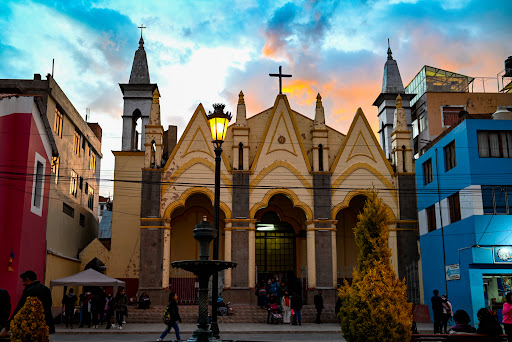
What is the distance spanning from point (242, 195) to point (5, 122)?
12.7 meters

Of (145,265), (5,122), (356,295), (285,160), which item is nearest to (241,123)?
(285,160)

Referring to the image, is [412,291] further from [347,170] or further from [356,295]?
[356,295]

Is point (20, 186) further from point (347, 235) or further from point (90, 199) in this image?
point (347, 235)

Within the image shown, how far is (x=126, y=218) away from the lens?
34688 mm

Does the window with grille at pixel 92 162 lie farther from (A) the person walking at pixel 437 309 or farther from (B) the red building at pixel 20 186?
(A) the person walking at pixel 437 309

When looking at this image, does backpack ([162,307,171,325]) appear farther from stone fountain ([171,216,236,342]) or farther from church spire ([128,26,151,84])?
church spire ([128,26,151,84])

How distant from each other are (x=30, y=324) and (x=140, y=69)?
29909mm

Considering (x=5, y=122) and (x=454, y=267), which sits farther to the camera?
(x=454, y=267)

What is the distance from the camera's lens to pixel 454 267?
27.7m

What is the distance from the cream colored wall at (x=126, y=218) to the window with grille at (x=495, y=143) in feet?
61.3

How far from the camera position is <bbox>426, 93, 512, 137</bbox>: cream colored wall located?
4191 centimetres

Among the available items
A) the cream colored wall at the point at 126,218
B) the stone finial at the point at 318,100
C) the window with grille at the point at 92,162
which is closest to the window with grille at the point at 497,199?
Result: the stone finial at the point at 318,100

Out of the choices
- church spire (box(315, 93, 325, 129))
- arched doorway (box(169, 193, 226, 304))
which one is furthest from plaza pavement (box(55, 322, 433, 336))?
A: church spire (box(315, 93, 325, 129))

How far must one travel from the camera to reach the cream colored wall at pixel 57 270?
3064cm
